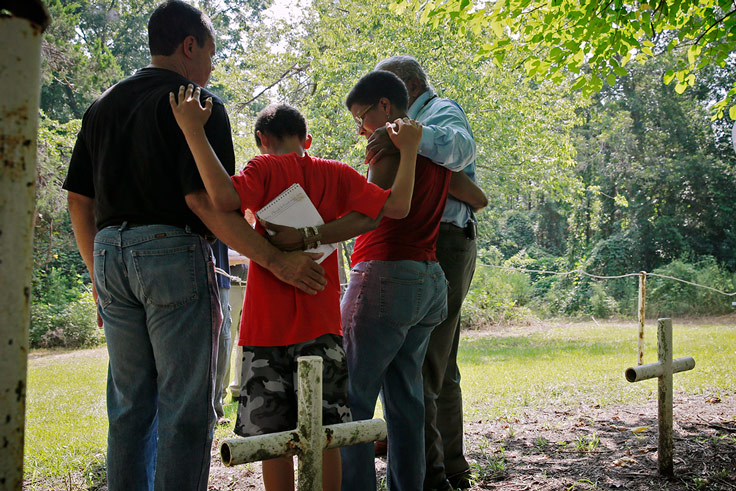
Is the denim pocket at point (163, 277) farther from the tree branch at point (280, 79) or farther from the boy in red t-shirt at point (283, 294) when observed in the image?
the tree branch at point (280, 79)

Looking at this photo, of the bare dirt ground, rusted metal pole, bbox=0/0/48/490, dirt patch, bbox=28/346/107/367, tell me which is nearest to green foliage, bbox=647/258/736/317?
the bare dirt ground

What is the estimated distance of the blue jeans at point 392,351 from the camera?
2.46 meters

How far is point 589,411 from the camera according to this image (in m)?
5.26

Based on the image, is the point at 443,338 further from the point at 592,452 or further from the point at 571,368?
the point at 571,368

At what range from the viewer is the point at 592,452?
12.8 feet

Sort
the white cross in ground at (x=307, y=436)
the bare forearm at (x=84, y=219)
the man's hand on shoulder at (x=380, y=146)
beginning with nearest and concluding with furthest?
the white cross in ground at (x=307, y=436) → the bare forearm at (x=84, y=219) → the man's hand on shoulder at (x=380, y=146)

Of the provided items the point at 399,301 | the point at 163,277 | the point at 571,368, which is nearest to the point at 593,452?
the point at 399,301

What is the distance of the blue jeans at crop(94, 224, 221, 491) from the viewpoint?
6.61 ft

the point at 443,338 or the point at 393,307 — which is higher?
the point at 393,307

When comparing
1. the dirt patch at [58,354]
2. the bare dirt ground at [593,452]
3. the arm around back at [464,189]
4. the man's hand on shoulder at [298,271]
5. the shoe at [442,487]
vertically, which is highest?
the arm around back at [464,189]

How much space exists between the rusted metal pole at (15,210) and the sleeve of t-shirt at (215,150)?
1.23 metres

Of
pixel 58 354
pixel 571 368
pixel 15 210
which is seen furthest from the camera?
pixel 58 354

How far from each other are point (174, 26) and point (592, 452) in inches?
137

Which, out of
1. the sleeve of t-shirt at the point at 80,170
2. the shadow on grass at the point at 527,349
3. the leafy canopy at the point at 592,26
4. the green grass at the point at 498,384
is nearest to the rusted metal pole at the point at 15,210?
the sleeve of t-shirt at the point at 80,170
